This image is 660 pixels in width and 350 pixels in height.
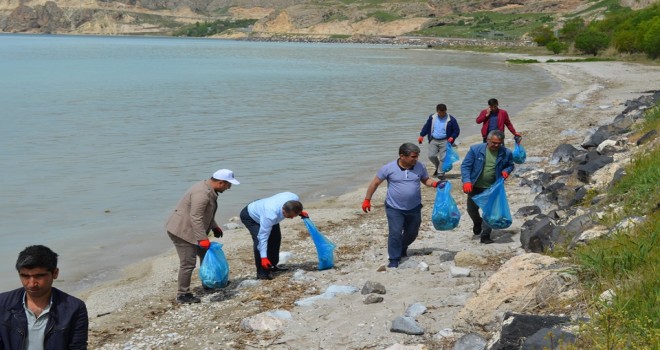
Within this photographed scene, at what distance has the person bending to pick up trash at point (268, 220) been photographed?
8.23m

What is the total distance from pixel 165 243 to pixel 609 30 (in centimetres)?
6944

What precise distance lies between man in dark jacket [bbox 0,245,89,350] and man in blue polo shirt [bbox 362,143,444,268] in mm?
4894

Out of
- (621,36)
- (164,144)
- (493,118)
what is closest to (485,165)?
(493,118)

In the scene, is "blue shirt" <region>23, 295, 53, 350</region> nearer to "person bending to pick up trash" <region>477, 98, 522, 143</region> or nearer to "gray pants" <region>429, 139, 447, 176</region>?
"person bending to pick up trash" <region>477, 98, 522, 143</region>

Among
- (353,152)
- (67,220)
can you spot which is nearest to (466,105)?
(353,152)

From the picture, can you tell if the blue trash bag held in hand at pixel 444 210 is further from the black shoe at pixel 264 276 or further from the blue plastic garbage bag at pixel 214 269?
the blue plastic garbage bag at pixel 214 269

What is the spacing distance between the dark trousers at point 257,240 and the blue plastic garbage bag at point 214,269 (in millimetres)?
482

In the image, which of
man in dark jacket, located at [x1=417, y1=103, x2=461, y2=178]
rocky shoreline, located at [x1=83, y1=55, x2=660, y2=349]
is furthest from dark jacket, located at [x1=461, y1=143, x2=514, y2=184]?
man in dark jacket, located at [x1=417, y1=103, x2=461, y2=178]

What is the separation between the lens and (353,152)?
21.1 metres

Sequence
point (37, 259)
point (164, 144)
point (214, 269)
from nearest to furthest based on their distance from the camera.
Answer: point (37, 259) → point (214, 269) → point (164, 144)

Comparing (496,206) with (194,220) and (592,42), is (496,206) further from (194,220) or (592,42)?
(592,42)

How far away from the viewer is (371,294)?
24.9 ft

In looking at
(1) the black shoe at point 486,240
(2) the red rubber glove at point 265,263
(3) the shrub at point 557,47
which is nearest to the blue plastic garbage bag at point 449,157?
(1) the black shoe at point 486,240

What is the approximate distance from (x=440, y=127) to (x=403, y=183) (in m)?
5.99
